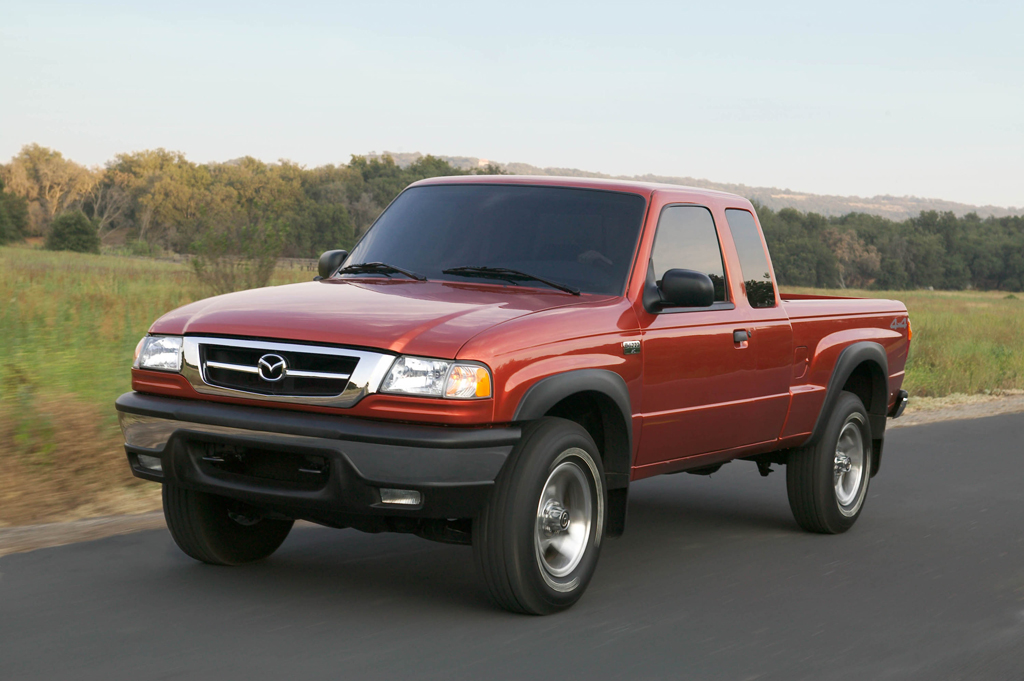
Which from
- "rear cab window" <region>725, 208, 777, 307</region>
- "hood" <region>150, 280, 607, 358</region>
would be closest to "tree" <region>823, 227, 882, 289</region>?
"rear cab window" <region>725, 208, 777, 307</region>

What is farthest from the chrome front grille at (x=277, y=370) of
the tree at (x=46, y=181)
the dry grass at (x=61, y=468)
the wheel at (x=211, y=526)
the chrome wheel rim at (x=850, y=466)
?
the tree at (x=46, y=181)

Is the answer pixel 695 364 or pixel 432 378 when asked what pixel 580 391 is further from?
pixel 695 364

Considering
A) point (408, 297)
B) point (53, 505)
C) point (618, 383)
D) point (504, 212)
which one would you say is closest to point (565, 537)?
point (618, 383)

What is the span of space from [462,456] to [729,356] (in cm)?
218

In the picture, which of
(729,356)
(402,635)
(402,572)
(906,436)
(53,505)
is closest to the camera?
(402,635)

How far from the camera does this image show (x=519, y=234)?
19.3 ft

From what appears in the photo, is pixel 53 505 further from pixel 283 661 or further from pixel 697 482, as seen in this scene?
pixel 697 482

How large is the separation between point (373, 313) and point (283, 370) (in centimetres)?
47

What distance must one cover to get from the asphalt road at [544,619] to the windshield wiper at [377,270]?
149cm

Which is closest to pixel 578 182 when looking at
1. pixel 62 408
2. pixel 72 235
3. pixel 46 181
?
pixel 62 408

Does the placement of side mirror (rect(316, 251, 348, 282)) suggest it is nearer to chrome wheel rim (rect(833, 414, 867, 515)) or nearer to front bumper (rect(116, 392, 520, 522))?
front bumper (rect(116, 392, 520, 522))

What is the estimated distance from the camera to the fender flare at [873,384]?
7.20 metres

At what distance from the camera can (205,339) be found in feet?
15.9

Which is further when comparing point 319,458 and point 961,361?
point 961,361
